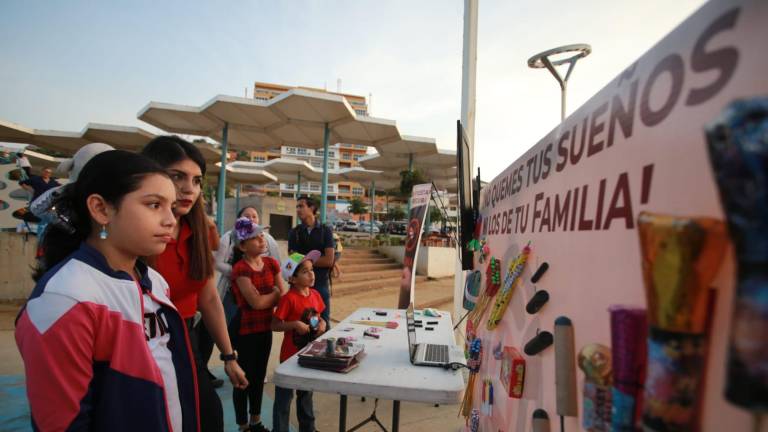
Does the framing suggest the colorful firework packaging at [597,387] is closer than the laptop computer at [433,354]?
Yes

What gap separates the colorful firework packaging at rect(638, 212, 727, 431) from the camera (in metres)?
0.55

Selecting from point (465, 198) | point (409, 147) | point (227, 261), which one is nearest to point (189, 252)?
point (227, 261)

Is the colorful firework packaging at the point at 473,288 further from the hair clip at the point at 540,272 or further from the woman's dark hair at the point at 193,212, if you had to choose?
the woman's dark hair at the point at 193,212

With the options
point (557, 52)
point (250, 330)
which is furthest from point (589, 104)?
point (557, 52)

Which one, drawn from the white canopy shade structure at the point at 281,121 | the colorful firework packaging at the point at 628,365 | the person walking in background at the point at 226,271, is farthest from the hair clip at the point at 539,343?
the white canopy shade structure at the point at 281,121

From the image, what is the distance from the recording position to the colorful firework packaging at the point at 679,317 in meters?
0.55

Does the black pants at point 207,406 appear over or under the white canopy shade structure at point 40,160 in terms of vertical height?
under

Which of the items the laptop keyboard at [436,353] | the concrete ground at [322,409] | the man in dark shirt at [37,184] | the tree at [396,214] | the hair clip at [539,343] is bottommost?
the concrete ground at [322,409]

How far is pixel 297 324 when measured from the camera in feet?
8.17

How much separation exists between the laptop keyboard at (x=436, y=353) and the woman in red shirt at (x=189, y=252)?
945 millimetres

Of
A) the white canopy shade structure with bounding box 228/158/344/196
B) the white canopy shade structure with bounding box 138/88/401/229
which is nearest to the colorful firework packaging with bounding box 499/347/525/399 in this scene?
the white canopy shade structure with bounding box 138/88/401/229

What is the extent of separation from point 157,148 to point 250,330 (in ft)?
4.70

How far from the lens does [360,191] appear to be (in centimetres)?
6122

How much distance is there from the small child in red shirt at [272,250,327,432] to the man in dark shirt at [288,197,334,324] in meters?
0.91
